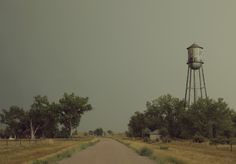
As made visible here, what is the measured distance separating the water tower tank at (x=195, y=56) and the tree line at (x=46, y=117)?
162 ft

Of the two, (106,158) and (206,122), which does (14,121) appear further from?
(106,158)

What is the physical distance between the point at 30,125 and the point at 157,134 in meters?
42.2

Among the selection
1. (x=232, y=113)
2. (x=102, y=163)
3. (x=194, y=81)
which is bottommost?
(x=102, y=163)

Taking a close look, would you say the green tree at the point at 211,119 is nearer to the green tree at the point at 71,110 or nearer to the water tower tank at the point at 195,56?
the water tower tank at the point at 195,56

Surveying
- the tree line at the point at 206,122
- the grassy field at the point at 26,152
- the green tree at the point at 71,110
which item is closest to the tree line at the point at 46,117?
the green tree at the point at 71,110

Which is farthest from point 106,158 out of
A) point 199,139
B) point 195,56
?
point 195,56

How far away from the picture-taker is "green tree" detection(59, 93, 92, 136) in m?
128

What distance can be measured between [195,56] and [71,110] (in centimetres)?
5240

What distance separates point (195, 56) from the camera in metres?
89.9

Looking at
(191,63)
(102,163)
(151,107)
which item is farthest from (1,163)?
(151,107)

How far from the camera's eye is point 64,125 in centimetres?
13125

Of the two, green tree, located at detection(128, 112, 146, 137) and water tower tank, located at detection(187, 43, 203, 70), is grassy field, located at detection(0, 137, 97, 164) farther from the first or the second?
green tree, located at detection(128, 112, 146, 137)

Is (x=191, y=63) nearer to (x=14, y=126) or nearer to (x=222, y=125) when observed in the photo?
(x=222, y=125)

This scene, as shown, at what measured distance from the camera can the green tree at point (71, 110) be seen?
128 m
